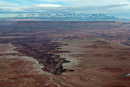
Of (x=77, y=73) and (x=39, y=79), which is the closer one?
(x=39, y=79)

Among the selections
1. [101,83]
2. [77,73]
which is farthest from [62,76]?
[101,83]

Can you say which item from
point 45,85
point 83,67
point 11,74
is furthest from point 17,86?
point 83,67

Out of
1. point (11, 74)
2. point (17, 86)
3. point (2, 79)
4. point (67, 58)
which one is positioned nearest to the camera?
point (17, 86)

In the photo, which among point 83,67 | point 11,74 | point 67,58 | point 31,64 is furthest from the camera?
point 67,58

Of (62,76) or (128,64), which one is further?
(128,64)

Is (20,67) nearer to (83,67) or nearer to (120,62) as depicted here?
(83,67)

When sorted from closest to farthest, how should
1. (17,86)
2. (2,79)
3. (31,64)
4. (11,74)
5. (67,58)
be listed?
(17,86) < (2,79) < (11,74) < (31,64) < (67,58)

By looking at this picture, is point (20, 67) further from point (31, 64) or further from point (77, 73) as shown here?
point (77, 73)

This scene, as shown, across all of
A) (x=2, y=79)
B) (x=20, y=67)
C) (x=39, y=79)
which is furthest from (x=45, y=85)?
(x=20, y=67)

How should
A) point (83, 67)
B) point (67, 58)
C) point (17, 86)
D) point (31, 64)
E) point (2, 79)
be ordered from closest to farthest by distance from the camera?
point (17, 86), point (2, 79), point (83, 67), point (31, 64), point (67, 58)
